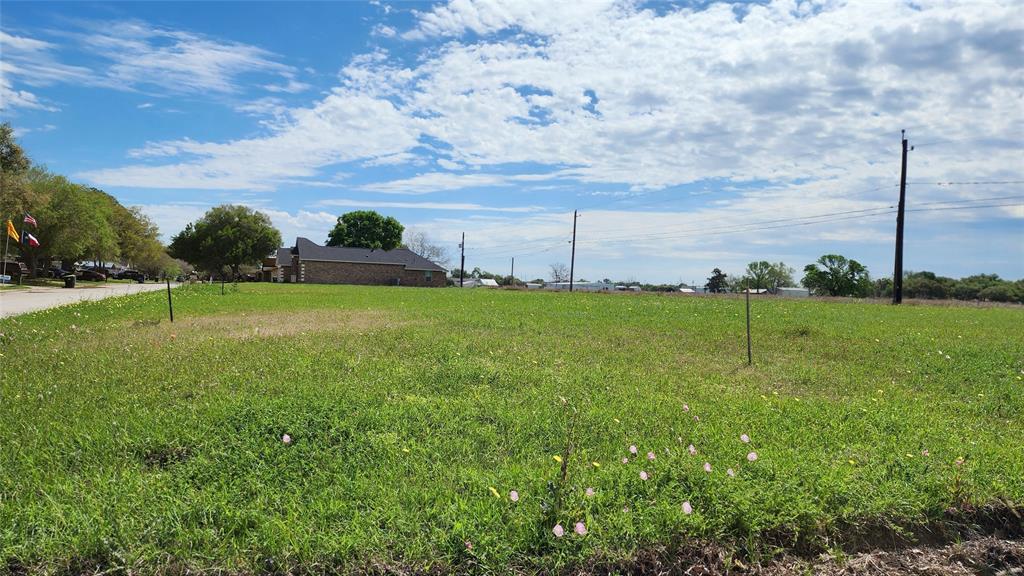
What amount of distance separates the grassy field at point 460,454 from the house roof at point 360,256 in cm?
6380

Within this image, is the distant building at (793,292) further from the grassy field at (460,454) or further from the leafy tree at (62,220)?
the leafy tree at (62,220)

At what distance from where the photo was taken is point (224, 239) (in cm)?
6331

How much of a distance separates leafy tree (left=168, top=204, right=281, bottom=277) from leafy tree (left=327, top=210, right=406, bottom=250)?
22.3 m

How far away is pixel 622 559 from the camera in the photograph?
9.51 ft

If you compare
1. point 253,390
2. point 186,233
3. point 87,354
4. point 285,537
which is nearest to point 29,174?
point 186,233

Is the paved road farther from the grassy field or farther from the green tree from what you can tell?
the grassy field

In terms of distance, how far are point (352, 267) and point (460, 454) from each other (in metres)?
70.2

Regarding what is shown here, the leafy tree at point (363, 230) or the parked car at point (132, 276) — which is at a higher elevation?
the leafy tree at point (363, 230)

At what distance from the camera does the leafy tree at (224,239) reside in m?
63.4

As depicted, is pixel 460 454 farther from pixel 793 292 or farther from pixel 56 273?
pixel 793 292

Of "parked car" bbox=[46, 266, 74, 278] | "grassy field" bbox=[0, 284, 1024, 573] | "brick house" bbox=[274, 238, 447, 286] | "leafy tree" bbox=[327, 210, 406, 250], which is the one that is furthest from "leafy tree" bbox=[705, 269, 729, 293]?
"leafy tree" bbox=[327, 210, 406, 250]

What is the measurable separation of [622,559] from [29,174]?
51143 millimetres

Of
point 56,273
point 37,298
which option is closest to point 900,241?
point 37,298

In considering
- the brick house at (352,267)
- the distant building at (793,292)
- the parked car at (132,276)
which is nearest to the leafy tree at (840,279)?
the distant building at (793,292)
